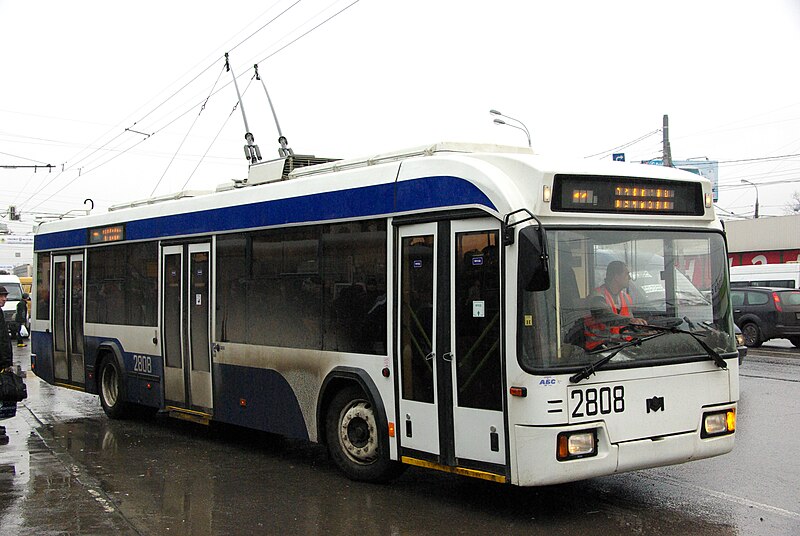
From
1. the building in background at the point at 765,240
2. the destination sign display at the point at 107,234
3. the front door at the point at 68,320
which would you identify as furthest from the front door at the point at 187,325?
the building in background at the point at 765,240

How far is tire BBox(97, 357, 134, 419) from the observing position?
1262 cm

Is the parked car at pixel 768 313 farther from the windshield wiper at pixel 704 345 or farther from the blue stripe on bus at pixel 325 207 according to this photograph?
the windshield wiper at pixel 704 345

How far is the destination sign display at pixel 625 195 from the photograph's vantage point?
701 centimetres

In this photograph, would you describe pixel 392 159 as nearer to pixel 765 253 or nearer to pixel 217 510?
pixel 217 510

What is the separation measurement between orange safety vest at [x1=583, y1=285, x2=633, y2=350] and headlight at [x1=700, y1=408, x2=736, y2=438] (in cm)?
107

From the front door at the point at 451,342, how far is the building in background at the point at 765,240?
48.1 meters

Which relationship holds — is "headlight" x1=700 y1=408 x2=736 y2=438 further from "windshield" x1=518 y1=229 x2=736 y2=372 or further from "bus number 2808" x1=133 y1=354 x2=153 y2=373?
"bus number 2808" x1=133 y1=354 x2=153 y2=373

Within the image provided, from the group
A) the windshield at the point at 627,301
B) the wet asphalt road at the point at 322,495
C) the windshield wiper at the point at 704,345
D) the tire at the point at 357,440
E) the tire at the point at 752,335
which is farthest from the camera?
the tire at the point at 752,335

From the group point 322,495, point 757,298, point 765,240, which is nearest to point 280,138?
point 322,495

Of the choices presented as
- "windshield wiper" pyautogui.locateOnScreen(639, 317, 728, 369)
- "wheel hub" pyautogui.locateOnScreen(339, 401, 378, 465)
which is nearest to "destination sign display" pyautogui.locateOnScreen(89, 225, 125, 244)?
"wheel hub" pyautogui.locateOnScreen(339, 401, 378, 465)

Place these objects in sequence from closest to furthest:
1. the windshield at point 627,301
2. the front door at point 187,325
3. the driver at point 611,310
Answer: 1. the windshield at point 627,301
2. the driver at point 611,310
3. the front door at point 187,325

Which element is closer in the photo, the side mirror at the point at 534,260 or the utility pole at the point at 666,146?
the side mirror at the point at 534,260

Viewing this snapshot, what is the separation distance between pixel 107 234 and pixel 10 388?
338 centimetres

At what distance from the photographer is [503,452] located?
6.86m
